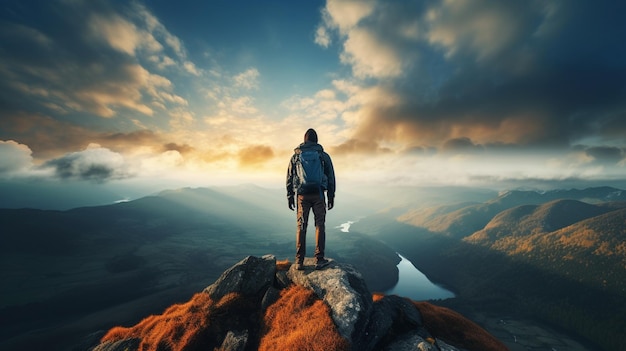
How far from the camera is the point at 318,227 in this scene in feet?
38.9

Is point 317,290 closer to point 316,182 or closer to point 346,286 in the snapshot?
point 346,286

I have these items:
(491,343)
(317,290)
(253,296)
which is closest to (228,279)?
(253,296)

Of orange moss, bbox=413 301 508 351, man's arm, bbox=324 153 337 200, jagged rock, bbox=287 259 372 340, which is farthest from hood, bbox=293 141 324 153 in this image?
orange moss, bbox=413 301 508 351

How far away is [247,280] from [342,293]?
565 centimetres

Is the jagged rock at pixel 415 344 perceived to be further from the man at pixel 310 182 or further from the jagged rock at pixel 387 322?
the man at pixel 310 182

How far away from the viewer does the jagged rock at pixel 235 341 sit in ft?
32.9

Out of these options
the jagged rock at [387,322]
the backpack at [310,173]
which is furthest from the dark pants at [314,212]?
the jagged rock at [387,322]

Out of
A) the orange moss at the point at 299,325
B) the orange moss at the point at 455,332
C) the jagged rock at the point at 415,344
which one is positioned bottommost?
the orange moss at the point at 455,332

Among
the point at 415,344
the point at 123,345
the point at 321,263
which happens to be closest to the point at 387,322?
the point at 415,344

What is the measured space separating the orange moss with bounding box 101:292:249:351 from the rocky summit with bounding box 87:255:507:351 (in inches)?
1.5

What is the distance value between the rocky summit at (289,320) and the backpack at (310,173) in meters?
4.21

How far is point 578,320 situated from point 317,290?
29991 centimetres

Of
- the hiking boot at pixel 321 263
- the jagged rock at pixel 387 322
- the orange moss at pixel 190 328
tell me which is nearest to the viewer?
the jagged rock at pixel 387 322

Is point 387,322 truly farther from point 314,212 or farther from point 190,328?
point 190,328
